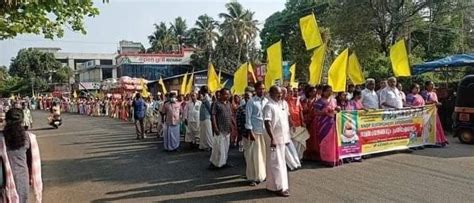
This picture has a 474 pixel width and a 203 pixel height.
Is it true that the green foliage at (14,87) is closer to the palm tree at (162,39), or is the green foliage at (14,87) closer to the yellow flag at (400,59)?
the palm tree at (162,39)

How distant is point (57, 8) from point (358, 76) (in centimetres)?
726

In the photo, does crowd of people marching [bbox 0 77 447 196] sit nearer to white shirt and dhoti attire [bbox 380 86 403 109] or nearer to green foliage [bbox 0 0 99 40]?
white shirt and dhoti attire [bbox 380 86 403 109]

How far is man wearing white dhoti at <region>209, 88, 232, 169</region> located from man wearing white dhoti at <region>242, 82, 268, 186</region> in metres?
1.49

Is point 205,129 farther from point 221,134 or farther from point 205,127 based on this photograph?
point 221,134

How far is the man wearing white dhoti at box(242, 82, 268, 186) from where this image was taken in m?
8.14

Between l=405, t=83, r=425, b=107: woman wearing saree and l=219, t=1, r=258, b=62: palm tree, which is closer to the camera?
l=405, t=83, r=425, b=107: woman wearing saree

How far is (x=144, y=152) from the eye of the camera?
13.2 meters

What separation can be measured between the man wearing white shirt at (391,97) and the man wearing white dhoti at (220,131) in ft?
13.7

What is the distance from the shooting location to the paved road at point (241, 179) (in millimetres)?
7227

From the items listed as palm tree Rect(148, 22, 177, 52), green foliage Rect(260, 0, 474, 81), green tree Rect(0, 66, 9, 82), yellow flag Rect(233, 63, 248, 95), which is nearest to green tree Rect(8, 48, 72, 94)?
green tree Rect(0, 66, 9, 82)

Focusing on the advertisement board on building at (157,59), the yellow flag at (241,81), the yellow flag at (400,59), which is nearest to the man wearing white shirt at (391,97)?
the yellow flag at (400,59)

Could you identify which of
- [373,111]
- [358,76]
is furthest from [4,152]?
[358,76]

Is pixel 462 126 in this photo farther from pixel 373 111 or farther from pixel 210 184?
pixel 210 184

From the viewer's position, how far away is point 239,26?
57.3 m
